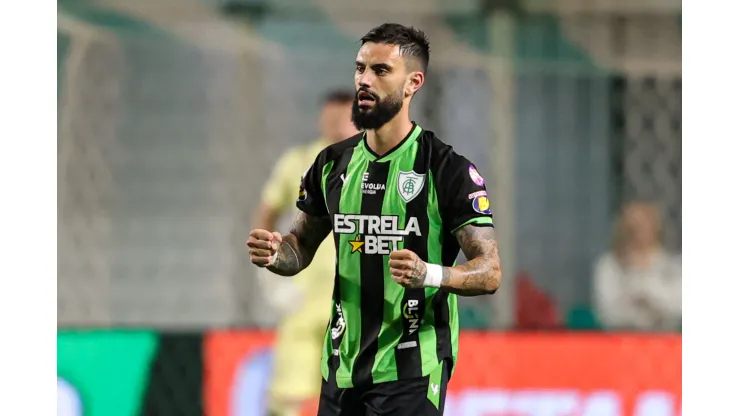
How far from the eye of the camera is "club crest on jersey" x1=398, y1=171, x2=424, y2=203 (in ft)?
10.8

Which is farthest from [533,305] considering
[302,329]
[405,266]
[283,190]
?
[405,266]

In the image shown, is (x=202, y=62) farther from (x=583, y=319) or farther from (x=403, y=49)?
(x=403, y=49)

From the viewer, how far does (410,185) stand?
330 centimetres

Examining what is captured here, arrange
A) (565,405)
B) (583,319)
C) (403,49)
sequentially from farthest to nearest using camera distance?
(583,319) → (565,405) → (403,49)

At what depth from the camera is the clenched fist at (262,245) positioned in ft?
10.5

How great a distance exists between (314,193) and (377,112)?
38 centimetres

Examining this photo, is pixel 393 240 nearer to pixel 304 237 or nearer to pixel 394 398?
pixel 304 237

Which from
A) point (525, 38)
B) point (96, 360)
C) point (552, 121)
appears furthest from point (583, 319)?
point (96, 360)

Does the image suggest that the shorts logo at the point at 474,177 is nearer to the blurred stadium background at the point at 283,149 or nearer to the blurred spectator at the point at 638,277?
the blurred stadium background at the point at 283,149

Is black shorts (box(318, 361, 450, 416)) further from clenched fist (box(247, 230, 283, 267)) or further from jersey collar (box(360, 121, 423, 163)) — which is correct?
jersey collar (box(360, 121, 423, 163))

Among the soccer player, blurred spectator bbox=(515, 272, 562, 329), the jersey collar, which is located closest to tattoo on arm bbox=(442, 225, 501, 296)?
the soccer player

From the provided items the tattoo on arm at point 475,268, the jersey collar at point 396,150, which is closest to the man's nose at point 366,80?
the jersey collar at point 396,150

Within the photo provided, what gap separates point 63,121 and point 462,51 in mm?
2172

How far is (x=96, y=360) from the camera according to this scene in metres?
6.04
